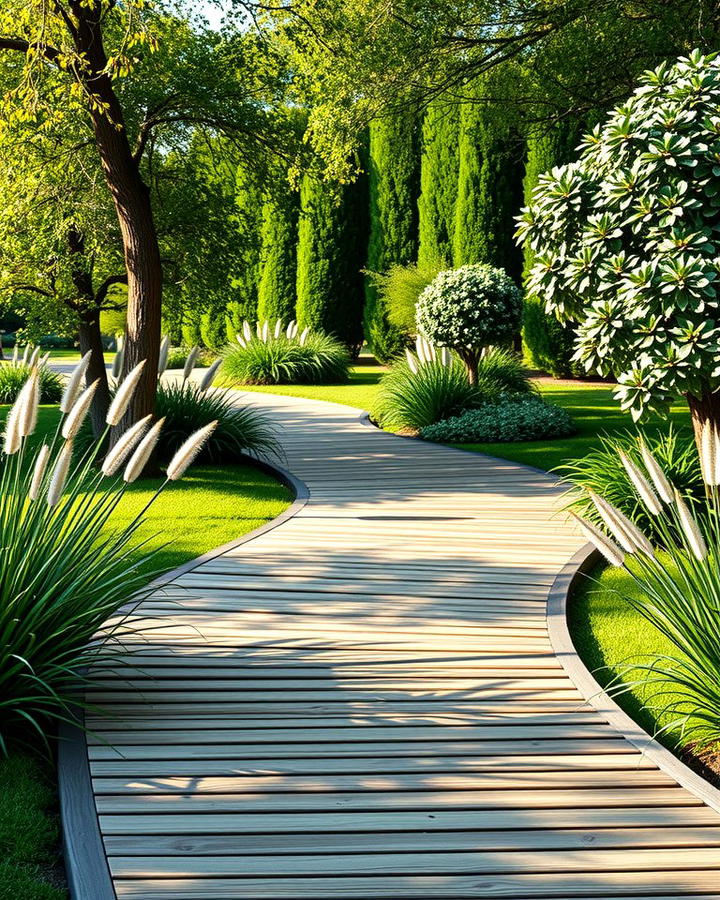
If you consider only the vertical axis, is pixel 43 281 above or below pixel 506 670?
A: above

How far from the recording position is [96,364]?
10.3 meters

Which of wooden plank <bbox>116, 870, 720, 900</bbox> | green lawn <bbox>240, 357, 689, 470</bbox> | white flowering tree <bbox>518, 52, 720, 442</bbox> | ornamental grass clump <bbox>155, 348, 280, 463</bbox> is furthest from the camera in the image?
green lawn <bbox>240, 357, 689, 470</bbox>

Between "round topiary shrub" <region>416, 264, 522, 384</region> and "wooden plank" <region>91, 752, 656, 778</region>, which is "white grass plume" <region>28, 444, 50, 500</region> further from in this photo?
"round topiary shrub" <region>416, 264, 522, 384</region>

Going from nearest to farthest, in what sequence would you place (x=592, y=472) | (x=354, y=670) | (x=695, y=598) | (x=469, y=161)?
(x=695, y=598) → (x=354, y=670) → (x=592, y=472) → (x=469, y=161)

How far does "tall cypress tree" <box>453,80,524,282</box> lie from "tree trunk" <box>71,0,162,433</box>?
413 inches

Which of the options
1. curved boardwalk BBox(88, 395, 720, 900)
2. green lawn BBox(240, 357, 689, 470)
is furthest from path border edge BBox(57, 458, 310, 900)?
green lawn BBox(240, 357, 689, 470)

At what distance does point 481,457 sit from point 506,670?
18.3 feet

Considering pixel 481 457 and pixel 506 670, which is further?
pixel 481 457

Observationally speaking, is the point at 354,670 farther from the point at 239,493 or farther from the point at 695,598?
the point at 239,493

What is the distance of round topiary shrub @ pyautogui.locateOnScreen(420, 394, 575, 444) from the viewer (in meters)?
10.6

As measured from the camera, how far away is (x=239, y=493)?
8.04m

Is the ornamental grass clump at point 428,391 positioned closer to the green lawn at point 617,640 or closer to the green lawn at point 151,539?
the green lawn at point 151,539

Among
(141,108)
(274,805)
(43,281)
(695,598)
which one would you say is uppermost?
(141,108)

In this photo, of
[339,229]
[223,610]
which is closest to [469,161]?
[339,229]
